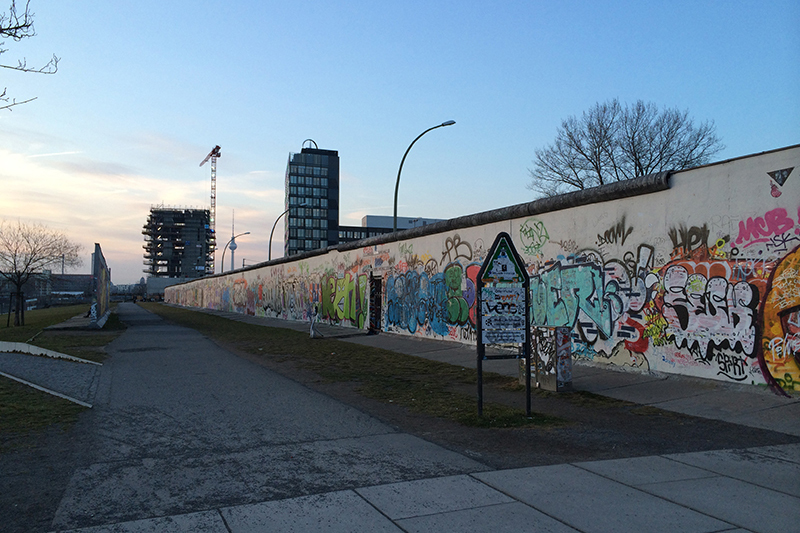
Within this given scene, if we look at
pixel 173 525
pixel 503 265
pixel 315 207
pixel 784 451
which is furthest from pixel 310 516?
pixel 315 207

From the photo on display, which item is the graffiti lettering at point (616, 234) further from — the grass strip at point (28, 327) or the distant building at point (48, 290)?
the distant building at point (48, 290)

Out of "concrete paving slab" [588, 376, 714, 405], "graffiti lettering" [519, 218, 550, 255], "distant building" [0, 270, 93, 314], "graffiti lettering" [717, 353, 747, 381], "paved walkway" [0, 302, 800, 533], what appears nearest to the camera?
"paved walkway" [0, 302, 800, 533]

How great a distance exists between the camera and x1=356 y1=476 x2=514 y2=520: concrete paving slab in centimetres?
437

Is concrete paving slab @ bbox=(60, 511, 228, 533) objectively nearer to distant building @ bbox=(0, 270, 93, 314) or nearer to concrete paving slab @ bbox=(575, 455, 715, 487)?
concrete paving slab @ bbox=(575, 455, 715, 487)

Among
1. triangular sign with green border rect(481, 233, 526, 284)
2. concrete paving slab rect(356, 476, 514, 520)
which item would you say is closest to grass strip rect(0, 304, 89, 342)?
triangular sign with green border rect(481, 233, 526, 284)

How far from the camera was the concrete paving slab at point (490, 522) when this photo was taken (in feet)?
13.1

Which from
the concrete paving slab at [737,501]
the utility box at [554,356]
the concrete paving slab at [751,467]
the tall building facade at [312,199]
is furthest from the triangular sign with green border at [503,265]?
the tall building facade at [312,199]

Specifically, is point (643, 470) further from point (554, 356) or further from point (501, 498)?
point (554, 356)

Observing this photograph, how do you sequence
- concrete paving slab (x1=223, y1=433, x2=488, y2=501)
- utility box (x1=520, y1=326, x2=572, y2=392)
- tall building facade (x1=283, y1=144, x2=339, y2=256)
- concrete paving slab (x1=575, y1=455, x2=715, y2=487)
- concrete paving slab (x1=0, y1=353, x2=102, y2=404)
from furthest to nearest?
tall building facade (x1=283, y1=144, x2=339, y2=256)
concrete paving slab (x1=0, y1=353, x2=102, y2=404)
utility box (x1=520, y1=326, x2=572, y2=392)
concrete paving slab (x1=575, y1=455, x2=715, y2=487)
concrete paving slab (x1=223, y1=433, x2=488, y2=501)

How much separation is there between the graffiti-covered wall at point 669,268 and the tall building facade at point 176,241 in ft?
617

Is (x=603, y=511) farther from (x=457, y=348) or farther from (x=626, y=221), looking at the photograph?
(x=457, y=348)

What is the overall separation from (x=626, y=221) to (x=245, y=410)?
8.07 meters

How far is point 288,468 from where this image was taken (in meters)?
5.43

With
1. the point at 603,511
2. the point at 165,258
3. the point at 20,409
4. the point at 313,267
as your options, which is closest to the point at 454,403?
the point at 603,511
